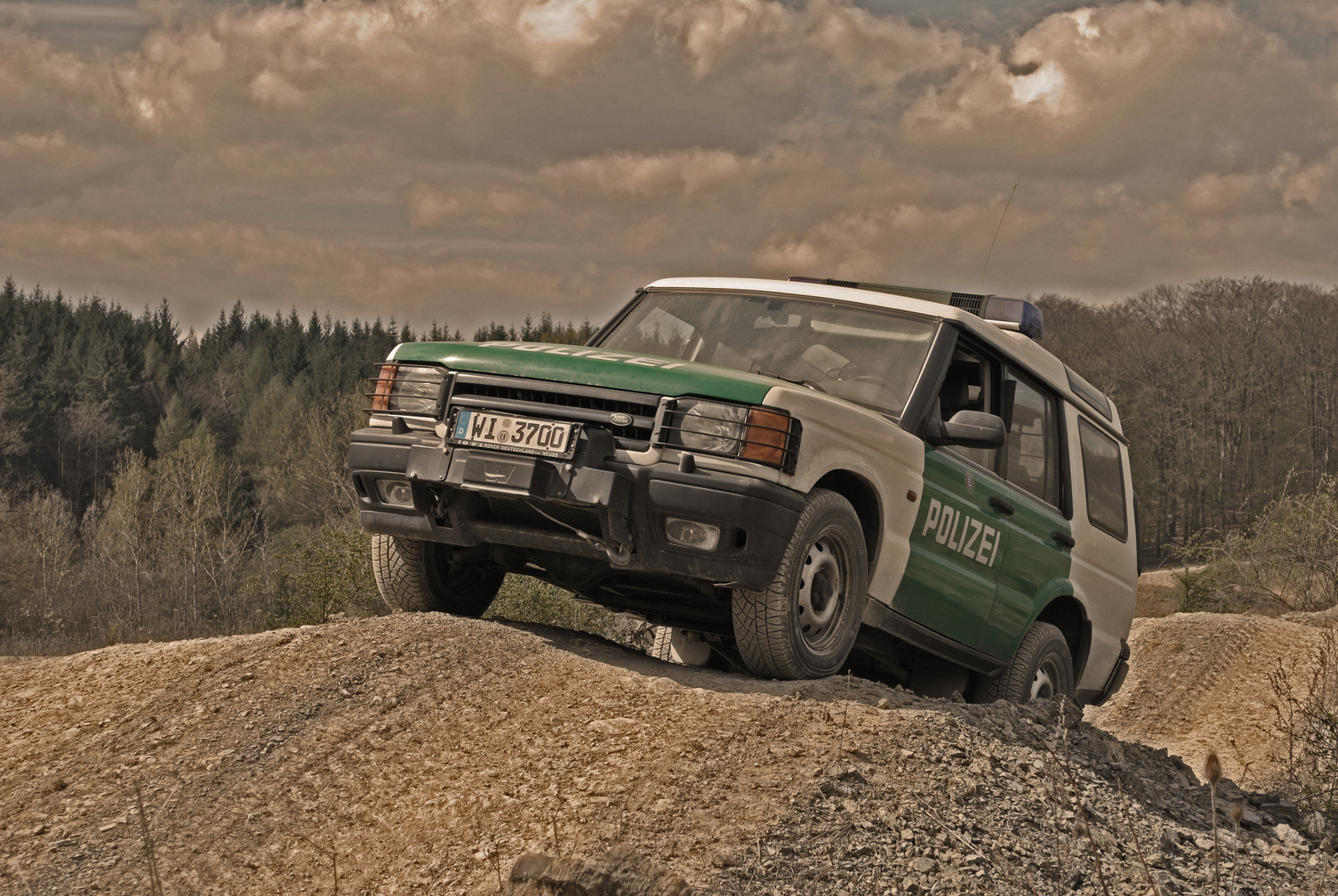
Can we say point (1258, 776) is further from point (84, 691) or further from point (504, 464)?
point (84, 691)

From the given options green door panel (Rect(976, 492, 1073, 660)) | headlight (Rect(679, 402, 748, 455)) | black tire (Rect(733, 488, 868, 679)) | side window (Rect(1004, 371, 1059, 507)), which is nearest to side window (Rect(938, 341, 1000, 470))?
side window (Rect(1004, 371, 1059, 507))

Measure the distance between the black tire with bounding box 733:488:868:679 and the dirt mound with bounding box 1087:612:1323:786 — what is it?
31.9 feet

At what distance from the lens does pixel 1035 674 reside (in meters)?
7.03

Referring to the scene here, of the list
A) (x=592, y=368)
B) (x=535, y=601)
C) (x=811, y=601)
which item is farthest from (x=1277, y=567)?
(x=592, y=368)

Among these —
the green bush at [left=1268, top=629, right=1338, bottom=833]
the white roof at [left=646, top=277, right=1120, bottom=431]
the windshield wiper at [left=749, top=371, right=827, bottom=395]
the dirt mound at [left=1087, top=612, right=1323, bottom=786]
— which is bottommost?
the dirt mound at [left=1087, top=612, right=1323, bottom=786]

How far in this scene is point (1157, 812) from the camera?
5.12 meters

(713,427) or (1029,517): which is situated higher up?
(713,427)

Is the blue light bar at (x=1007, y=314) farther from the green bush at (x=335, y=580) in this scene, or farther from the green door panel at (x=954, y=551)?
the green bush at (x=335, y=580)

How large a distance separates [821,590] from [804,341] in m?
1.39

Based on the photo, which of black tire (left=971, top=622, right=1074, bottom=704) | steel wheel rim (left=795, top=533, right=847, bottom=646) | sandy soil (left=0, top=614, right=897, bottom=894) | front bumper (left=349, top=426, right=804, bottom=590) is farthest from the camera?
black tire (left=971, top=622, right=1074, bottom=704)

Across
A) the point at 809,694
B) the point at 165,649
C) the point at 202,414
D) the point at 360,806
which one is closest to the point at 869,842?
the point at 809,694

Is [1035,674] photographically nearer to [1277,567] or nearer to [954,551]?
[954,551]

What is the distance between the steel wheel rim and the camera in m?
5.25

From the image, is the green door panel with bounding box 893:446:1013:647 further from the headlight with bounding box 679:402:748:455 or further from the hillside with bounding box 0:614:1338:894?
the headlight with bounding box 679:402:748:455
